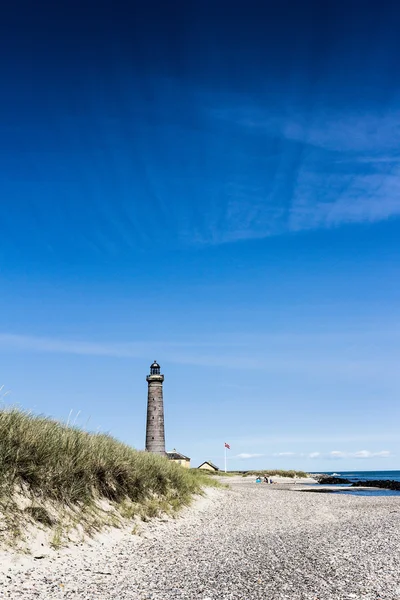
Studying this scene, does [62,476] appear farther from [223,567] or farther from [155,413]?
[155,413]

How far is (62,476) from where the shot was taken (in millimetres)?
12016

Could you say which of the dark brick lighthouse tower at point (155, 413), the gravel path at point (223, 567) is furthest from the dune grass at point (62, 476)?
the dark brick lighthouse tower at point (155, 413)

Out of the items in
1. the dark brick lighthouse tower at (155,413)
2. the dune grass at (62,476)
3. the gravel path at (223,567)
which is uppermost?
the dark brick lighthouse tower at (155,413)

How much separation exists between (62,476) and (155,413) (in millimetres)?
43514

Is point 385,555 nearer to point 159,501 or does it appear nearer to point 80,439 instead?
point 159,501

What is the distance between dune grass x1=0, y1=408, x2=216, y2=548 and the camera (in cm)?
1051

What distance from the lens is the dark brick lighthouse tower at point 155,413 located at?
53156 millimetres

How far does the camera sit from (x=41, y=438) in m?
12.3

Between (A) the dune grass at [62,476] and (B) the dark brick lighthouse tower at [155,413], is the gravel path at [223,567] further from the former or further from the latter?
(B) the dark brick lighthouse tower at [155,413]

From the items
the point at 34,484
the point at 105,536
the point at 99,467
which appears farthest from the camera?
the point at 99,467

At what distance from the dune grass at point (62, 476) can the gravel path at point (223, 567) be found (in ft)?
3.85

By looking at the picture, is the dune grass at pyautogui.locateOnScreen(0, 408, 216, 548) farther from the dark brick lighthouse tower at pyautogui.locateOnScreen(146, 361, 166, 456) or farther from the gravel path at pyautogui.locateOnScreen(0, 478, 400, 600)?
the dark brick lighthouse tower at pyautogui.locateOnScreen(146, 361, 166, 456)

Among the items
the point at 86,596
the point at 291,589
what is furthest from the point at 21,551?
the point at 291,589

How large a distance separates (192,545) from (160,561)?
2.58m
